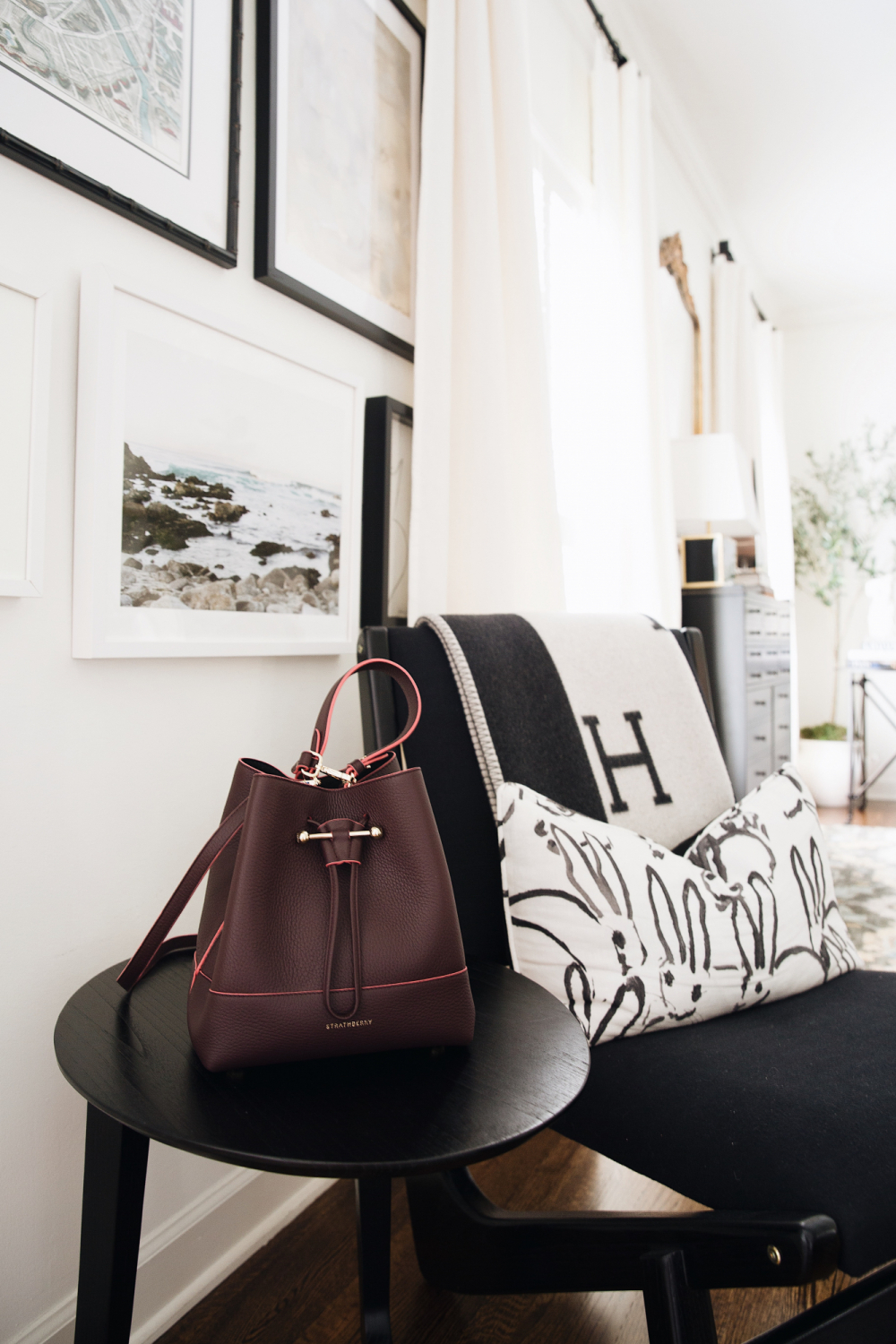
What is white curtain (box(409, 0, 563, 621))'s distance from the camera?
1388 mm

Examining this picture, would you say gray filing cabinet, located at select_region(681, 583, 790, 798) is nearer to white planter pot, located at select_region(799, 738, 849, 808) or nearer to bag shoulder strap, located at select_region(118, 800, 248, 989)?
white planter pot, located at select_region(799, 738, 849, 808)


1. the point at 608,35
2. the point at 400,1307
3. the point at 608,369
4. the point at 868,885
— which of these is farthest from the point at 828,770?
the point at 400,1307

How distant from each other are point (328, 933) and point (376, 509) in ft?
2.86

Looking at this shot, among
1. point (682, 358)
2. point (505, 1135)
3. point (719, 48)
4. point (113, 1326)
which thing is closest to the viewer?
point (505, 1135)

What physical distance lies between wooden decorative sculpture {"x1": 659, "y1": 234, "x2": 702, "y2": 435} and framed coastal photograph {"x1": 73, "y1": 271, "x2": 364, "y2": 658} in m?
2.19

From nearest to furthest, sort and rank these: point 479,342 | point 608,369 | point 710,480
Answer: point 479,342, point 608,369, point 710,480

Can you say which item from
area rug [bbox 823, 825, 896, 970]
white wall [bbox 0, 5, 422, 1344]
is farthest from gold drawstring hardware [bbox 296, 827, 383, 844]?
area rug [bbox 823, 825, 896, 970]

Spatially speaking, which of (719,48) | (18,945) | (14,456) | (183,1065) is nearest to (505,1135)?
(183,1065)

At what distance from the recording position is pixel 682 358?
3373 millimetres

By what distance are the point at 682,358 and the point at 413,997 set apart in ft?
10.8

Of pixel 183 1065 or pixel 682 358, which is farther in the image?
pixel 682 358

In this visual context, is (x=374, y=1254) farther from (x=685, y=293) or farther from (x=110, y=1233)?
(x=685, y=293)

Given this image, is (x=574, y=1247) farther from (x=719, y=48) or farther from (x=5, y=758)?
(x=719, y=48)

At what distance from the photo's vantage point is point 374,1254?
0.89 meters
